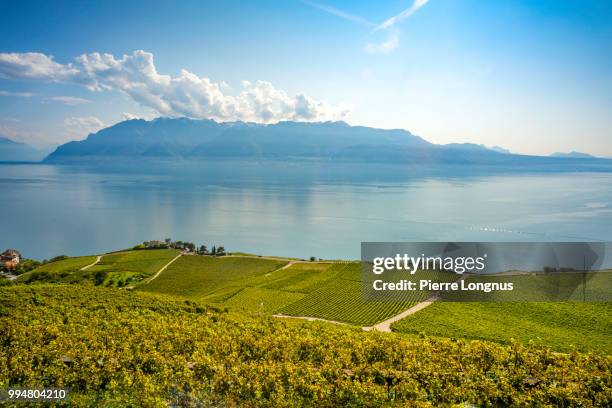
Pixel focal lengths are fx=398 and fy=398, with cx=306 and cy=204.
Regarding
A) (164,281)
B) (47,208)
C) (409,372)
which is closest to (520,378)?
(409,372)

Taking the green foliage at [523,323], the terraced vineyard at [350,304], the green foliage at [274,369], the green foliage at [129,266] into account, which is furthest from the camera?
the green foliage at [129,266]

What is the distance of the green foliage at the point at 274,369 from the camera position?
8625 mm

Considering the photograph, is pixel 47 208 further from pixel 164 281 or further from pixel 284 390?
pixel 284 390

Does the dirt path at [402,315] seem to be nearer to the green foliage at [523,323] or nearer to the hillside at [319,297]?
the hillside at [319,297]

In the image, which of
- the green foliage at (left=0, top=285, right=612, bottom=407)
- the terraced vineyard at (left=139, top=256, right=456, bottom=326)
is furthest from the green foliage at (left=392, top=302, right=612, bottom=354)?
the green foliage at (left=0, top=285, right=612, bottom=407)

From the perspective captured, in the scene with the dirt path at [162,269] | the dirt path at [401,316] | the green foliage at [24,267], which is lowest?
the green foliage at [24,267]

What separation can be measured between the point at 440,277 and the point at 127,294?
2776 cm

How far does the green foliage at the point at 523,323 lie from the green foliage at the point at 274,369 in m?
11.7

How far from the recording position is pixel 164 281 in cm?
4356

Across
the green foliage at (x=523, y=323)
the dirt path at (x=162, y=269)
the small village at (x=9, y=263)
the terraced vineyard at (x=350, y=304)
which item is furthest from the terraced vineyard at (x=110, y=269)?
the green foliage at (x=523, y=323)

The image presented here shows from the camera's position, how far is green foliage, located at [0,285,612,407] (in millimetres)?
8625

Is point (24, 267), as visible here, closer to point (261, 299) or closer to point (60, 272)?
point (60, 272)

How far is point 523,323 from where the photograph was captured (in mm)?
24641

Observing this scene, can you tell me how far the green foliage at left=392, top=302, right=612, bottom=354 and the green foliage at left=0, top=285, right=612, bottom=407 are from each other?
11.7 meters
